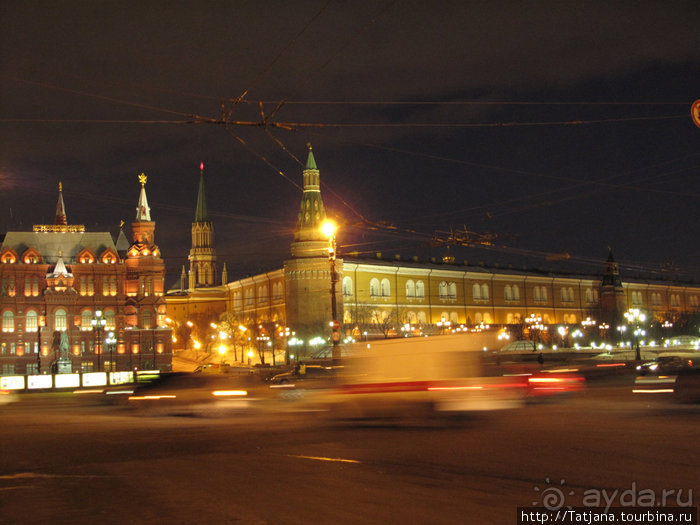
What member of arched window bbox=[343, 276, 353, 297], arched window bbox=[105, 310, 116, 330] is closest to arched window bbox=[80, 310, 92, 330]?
arched window bbox=[105, 310, 116, 330]

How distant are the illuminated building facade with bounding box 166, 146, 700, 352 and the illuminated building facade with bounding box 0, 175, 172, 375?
14.3 meters

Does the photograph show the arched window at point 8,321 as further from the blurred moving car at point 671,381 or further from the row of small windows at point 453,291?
the blurred moving car at point 671,381

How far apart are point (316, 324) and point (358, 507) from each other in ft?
252

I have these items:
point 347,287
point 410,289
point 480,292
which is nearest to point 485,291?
point 480,292

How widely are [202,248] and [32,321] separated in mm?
57687

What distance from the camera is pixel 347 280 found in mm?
91000

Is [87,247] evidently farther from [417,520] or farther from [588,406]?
[417,520]

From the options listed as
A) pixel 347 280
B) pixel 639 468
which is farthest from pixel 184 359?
pixel 639 468

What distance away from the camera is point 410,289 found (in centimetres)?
9875

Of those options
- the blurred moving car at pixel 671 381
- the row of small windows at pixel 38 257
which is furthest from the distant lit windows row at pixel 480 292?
the blurred moving car at pixel 671 381

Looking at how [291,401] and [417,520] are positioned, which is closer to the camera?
[417,520]

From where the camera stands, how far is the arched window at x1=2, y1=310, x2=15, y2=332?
242 ft

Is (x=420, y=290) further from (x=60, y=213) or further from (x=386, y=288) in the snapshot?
(x=60, y=213)

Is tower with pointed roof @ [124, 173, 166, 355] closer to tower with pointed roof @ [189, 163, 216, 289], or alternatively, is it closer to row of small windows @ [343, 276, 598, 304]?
A: row of small windows @ [343, 276, 598, 304]
